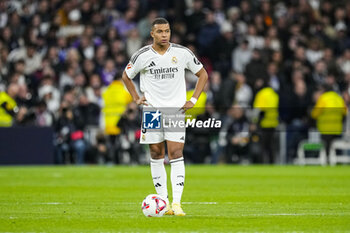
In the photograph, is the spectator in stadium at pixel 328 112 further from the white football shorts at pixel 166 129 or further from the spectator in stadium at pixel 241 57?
the white football shorts at pixel 166 129

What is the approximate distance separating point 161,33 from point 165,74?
511mm

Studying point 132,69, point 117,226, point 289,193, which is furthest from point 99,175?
point 117,226

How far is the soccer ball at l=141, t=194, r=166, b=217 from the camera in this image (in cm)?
984

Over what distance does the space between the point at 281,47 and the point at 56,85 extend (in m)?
6.54

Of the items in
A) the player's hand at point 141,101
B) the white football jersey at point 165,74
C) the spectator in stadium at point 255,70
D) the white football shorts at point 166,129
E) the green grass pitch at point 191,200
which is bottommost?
the green grass pitch at point 191,200

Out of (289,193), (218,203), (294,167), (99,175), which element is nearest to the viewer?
(218,203)

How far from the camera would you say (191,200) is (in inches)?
492

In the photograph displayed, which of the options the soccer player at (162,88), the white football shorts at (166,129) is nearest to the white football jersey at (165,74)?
the soccer player at (162,88)

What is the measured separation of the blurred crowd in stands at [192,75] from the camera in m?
22.8

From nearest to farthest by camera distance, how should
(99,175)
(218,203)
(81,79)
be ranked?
(218,203) → (99,175) → (81,79)

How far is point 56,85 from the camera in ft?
79.8

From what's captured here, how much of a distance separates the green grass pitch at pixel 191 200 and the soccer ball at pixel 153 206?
0.10 meters

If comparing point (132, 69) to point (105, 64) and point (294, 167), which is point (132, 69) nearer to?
point (294, 167)

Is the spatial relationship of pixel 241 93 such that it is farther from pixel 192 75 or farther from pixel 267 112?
pixel 192 75
